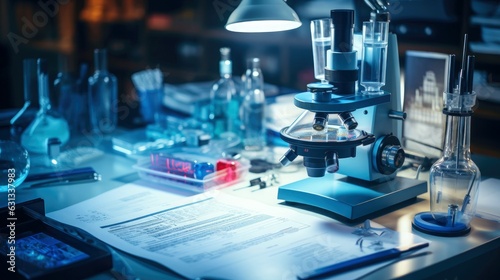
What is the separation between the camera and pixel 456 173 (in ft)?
4.31

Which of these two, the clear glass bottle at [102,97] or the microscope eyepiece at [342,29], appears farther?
the clear glass bottle at [102,97]

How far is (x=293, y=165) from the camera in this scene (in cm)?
174

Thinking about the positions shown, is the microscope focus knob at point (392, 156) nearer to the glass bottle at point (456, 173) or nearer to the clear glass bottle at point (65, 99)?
the glass bottle at point (456, 173)

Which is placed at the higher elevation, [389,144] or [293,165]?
[389,144]

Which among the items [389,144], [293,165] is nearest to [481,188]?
[389,144]

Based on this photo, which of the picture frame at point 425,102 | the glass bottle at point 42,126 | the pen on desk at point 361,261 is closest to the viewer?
the pen on desk at point 361,261

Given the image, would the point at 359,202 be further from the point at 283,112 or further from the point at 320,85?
the point at 283,112

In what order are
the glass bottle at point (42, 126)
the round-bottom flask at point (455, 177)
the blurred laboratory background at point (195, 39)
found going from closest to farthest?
the round-bottom flask at point (455, 177) < the glass bottle at point (42, 126) < the blurred laboratory background at point (195, 39)

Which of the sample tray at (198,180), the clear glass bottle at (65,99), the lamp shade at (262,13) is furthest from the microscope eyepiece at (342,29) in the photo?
the clear glass bottle at (65,99)

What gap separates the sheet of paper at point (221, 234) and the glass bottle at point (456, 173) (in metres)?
0.13

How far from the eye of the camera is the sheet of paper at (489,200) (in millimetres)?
1364

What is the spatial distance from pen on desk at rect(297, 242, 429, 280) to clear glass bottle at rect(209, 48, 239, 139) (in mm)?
903

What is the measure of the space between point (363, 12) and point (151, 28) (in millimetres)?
1677

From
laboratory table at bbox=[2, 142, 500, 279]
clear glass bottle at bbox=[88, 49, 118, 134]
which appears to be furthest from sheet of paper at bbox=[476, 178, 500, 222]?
clear glass bottle at bbox=[88, 49, 118, 134]
